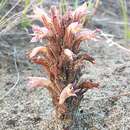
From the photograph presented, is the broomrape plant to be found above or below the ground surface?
above

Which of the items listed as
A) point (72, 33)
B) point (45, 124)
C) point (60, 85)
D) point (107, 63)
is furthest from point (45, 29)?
point (107, 63)

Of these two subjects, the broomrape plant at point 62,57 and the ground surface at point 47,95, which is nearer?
the broomrape plant at point 62,57

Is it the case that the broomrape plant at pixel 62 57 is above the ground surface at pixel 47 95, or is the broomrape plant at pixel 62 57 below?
above

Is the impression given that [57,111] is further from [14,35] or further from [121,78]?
[14,35]

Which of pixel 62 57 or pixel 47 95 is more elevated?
pixel 62 57

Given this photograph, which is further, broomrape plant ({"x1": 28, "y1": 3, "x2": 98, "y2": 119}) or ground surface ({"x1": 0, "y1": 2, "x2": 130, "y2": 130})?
ground surface ({"x1": 0, "y1": 2, "x2": 130, "y2": 130})
